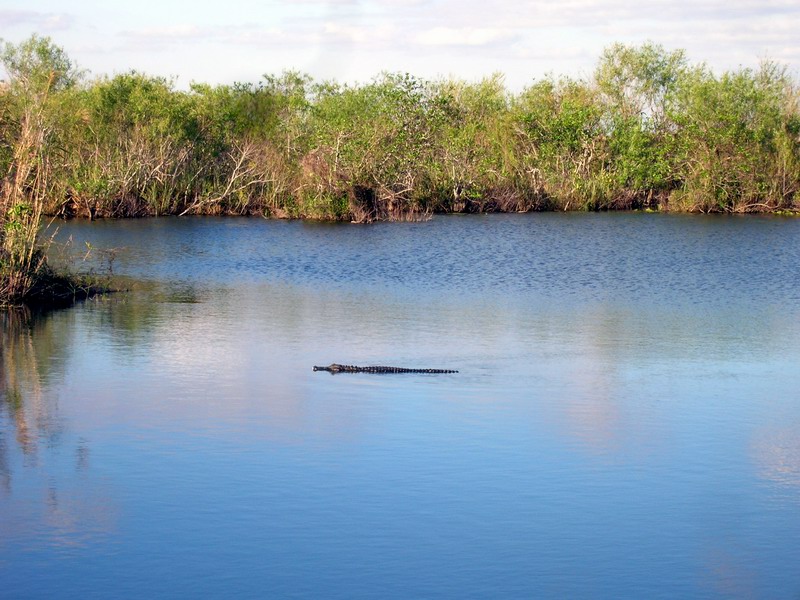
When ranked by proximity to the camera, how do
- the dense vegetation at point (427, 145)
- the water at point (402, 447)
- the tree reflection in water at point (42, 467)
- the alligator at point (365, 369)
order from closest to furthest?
the water at point (402, 447) → the tree reflection in water at point (42, 467) → the alligator at point (365, 369) → the dense vegetation at point (427, 145)

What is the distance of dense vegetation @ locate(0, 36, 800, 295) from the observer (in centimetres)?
3953

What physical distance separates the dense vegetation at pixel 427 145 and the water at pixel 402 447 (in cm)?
1942

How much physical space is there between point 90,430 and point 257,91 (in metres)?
41.0

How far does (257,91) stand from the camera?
49.9 metres

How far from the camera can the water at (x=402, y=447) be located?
23.6ft

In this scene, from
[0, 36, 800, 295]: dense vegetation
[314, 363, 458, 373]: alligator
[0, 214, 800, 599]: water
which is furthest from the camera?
[0, 36, 800, 295]: dense vegetation

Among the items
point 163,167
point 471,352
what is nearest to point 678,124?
point 163,167

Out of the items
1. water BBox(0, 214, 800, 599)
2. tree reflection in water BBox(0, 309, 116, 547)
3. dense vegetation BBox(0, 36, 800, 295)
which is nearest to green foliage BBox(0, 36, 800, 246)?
dense vegetation BBox(0, 36, 800, 295)

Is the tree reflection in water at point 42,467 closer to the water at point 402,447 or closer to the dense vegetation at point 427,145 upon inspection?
the water at point 402,447

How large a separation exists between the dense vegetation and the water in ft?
63.7

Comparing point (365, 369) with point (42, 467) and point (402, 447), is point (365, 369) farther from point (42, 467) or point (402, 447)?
point (42, 467)

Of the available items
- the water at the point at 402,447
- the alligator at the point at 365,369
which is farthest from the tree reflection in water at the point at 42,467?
the alligator at the point at 365,369

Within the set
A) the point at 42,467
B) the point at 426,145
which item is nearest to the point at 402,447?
the point at 42,467

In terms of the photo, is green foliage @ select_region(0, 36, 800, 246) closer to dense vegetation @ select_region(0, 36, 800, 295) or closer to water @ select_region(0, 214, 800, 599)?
dense vegetation @ select_region(0, 36, 800, 295)
